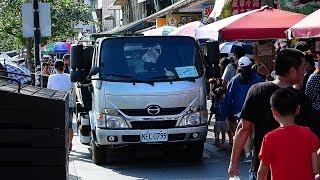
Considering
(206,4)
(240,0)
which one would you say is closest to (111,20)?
(206,4)

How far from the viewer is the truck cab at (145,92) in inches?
417

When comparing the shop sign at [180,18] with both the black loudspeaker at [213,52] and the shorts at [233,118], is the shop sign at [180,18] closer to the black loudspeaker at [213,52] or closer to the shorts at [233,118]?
the shorts at [233,118]

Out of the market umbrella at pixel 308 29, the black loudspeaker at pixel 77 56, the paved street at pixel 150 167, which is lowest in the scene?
the paved street at pixel 150 167

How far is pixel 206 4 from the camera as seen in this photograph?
2325 cm

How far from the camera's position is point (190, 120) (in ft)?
35.4

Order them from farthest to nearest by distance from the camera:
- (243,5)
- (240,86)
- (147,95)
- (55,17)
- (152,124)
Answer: (55,17) < (243,5) < (240,86) < (152,124) < (147,95)

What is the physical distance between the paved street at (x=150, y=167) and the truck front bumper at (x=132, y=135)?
512 mm

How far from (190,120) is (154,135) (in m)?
0.68

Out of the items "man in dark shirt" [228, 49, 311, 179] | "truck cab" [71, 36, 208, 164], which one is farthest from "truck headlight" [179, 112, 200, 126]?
"man in dark shirt" [228, 49, 311, 179]

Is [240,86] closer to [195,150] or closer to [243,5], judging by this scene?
[195,150]

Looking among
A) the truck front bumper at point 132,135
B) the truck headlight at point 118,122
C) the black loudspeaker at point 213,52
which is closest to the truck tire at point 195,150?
the truck front bumper at point 132,135

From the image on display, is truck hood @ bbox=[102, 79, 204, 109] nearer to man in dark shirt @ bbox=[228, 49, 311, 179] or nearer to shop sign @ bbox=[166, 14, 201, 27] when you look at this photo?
man in dark shirt @ bbox=[228, 49, 311, 179]

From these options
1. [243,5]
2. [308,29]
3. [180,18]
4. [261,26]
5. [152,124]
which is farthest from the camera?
[180,18]

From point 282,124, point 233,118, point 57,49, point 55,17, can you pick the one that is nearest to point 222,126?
point 233,118
